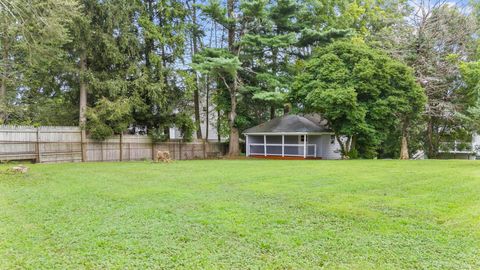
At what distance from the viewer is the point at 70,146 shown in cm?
1645

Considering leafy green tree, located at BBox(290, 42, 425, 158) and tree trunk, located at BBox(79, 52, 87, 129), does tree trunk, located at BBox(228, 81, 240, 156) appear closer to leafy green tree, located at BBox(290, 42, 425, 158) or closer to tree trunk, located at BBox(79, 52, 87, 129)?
leafy green tree, located at BBox(290, 42, 425, 158)

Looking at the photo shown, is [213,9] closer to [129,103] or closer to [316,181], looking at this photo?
[129,103]

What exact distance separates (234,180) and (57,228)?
5.13m

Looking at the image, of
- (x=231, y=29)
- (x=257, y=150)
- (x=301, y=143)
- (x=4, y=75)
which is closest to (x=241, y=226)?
(x=4, y=75)

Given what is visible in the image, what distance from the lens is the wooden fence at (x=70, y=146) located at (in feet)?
46.6

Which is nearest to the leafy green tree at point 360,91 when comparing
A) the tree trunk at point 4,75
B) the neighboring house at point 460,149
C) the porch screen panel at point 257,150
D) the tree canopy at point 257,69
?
the tree canopy at point 257,69

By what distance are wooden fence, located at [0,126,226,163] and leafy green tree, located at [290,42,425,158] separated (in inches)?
350

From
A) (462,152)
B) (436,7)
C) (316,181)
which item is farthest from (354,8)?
(316,181)

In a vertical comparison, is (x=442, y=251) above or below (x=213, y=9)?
below

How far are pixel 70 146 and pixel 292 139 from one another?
12.9 m

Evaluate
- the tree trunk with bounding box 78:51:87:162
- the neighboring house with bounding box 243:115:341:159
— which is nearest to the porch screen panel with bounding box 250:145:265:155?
the neighboring house with bounding box 243:115:341:159

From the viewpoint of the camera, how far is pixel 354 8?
79.7 feet

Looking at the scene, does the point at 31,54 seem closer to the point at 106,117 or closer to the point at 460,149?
the point at 106,117

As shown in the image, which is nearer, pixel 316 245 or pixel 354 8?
pixel 316 245
